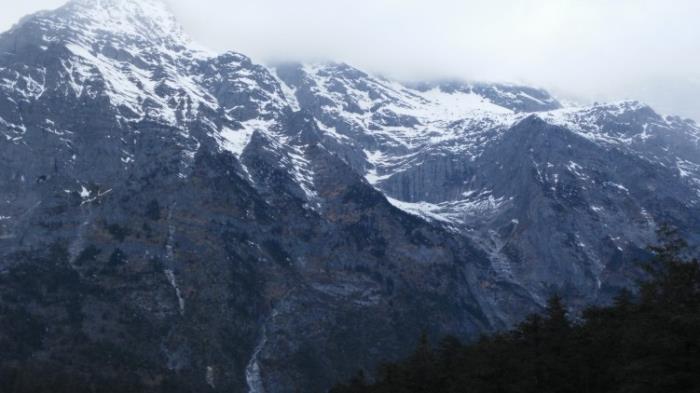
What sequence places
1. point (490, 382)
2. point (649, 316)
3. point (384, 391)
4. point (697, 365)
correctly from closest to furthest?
point (697, 365) → point (649, 316) → point (490, 382) → point (384, 391)

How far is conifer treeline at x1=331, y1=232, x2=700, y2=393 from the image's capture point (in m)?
57.7

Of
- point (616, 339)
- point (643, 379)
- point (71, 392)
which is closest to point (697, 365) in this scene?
point (643, 379)

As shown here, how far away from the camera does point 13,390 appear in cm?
19412

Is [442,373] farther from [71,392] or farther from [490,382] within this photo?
[71,392]

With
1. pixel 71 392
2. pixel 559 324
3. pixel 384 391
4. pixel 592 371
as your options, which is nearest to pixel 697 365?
pixel 592 371

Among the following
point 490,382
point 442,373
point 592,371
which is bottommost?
point 442,373

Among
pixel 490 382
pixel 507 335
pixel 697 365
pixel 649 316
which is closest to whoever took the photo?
pixel 697 365

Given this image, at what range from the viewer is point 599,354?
8169 centimetres

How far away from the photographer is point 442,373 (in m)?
100

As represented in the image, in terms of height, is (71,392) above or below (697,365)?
below

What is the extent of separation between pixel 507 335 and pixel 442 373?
62.9 feet

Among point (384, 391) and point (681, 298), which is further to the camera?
point (384, 391)

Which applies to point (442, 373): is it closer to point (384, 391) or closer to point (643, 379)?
point (384, 391)

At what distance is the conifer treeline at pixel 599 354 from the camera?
189 ft
